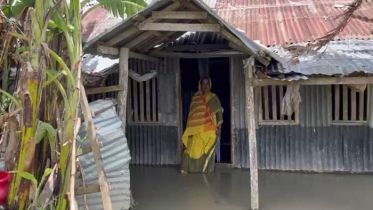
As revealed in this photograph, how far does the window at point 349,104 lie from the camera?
807 cm

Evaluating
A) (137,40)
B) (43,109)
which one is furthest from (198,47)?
(43,109)

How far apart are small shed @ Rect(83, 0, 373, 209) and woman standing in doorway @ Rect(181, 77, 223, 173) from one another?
1.42 ft

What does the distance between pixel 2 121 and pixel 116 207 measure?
6.52 ft

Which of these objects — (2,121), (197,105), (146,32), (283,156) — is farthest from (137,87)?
(2,121)

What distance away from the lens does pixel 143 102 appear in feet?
29.8

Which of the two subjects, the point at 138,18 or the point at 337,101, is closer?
the point at 138,18

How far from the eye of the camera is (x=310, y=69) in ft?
22.2

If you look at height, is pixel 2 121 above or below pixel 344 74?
below

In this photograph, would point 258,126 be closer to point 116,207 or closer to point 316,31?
point 316,31

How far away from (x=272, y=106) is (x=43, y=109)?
17.5ft

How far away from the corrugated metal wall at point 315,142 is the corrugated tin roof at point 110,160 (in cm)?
369

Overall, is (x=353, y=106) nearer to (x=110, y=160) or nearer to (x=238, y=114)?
(x=238, y=114)

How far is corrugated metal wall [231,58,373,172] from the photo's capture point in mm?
8070

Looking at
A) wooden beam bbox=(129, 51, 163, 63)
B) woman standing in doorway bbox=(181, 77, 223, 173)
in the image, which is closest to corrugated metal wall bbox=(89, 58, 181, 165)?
wooden beam bbox=(129, 51, 163, 63)
